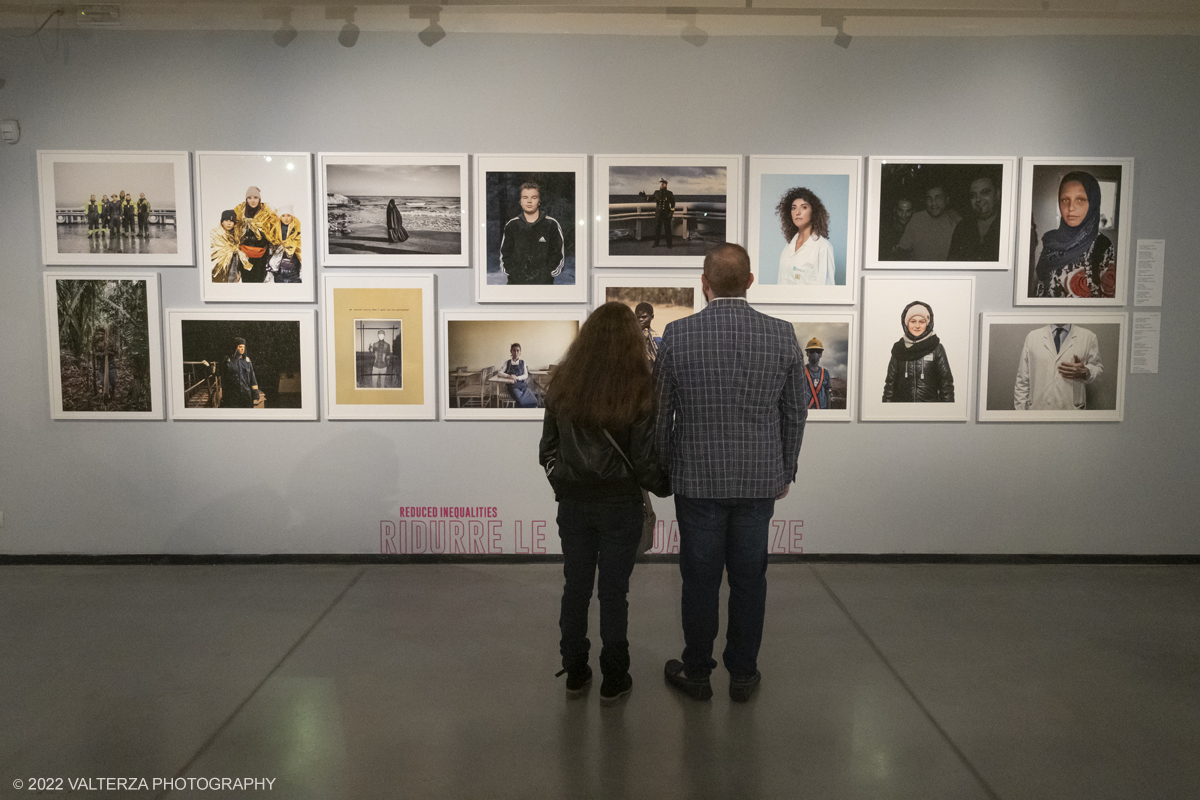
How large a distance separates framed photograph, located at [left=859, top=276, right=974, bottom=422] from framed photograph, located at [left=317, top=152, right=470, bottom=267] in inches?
108

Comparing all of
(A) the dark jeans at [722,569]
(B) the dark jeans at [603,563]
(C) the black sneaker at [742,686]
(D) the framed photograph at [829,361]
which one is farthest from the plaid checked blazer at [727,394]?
→ (D) the framed photograph at [829,361]

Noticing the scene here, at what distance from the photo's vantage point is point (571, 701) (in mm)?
3057

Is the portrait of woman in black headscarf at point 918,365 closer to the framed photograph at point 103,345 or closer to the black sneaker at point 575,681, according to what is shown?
the black sneaker at point 575,681

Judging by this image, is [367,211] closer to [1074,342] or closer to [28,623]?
[28,623]

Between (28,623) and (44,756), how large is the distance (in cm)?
157

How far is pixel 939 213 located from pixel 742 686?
3.34 m

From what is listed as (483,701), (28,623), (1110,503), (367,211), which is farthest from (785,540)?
(28,623)

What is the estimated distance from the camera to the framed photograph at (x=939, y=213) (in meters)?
4.65

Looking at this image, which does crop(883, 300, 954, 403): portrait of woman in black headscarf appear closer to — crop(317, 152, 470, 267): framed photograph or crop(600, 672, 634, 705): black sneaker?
crop(600, 672, 634, 705): black sneaker

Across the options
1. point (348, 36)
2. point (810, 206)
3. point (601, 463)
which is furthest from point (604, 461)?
point (348, 36)

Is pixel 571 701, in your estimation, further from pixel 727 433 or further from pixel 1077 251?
pixel 1077 251

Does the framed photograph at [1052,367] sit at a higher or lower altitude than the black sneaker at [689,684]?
higher

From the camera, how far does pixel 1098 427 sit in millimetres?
4809

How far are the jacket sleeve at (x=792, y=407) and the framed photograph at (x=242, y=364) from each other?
318 cm
